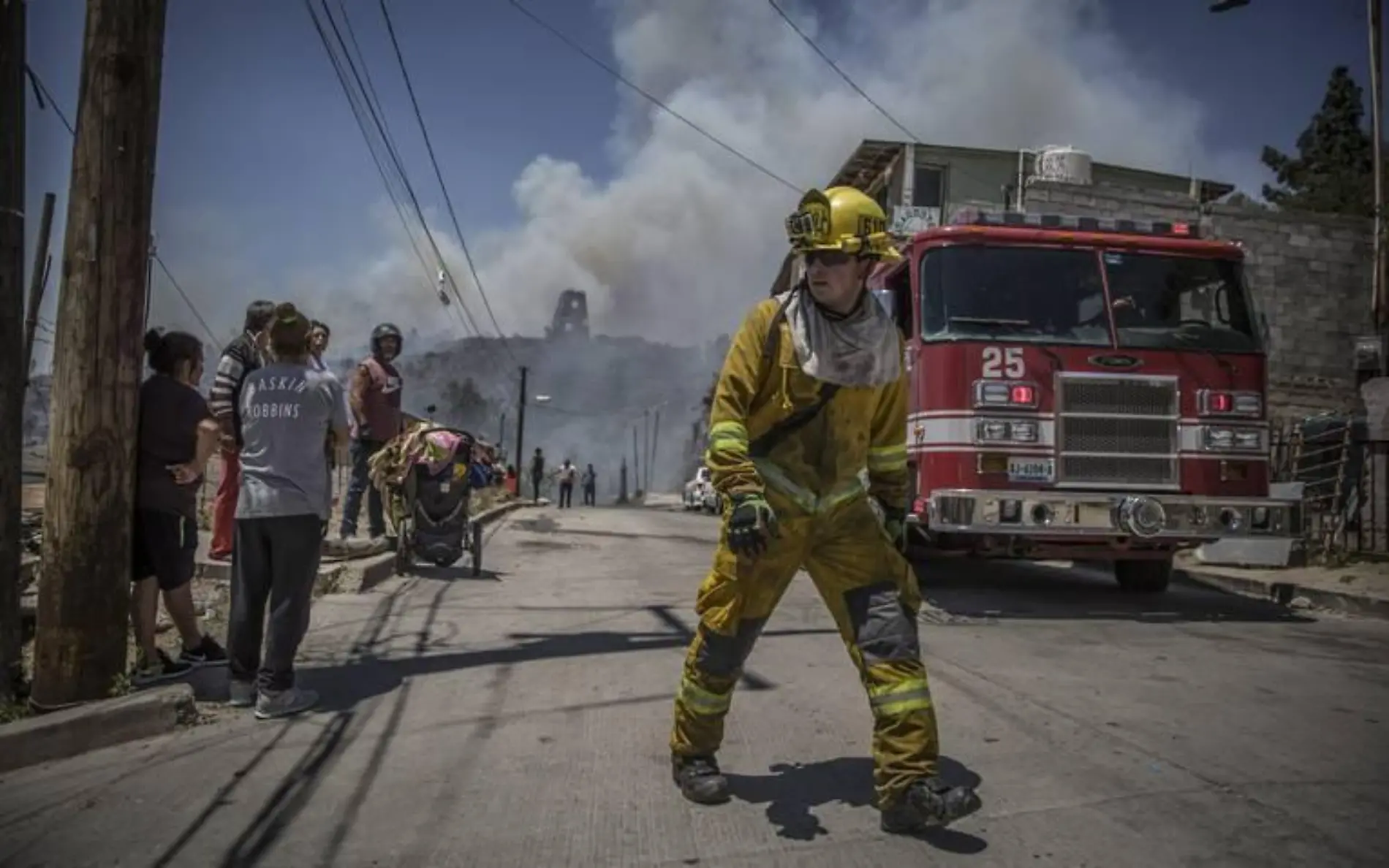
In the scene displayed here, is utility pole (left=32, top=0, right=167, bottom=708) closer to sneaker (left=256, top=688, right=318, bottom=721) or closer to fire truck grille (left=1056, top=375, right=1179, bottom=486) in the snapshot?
sneaker (left=256, top=688, right=318, bottom=721)

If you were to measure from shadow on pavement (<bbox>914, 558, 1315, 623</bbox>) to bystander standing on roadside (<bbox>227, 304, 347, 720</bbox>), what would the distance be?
4.28 meters

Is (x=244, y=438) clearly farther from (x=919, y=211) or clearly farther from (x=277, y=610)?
(x=919, y=211)

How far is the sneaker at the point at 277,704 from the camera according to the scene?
3.97m

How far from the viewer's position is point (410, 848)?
271 centimetres

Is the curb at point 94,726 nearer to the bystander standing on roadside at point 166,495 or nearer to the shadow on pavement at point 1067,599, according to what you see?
the bystander standing on roadside at point 166,495

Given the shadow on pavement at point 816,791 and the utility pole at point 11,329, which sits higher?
the utility pole at point 11,329

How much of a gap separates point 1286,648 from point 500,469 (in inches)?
250

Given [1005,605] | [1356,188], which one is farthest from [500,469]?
[1356,188]

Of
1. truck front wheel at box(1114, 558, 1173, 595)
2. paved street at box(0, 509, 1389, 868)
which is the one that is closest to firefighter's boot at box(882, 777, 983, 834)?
paved street at box(0, 509, 1389, 868)

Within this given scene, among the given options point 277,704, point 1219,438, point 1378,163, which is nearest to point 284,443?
point 277,704

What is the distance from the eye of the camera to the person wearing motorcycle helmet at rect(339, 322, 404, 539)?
784 cm

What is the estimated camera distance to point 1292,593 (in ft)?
28.2

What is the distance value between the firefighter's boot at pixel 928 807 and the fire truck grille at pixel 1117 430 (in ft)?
14.5

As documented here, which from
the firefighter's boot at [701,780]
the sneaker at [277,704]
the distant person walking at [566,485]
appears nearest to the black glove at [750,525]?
the firefighter's boot at [701,780]
